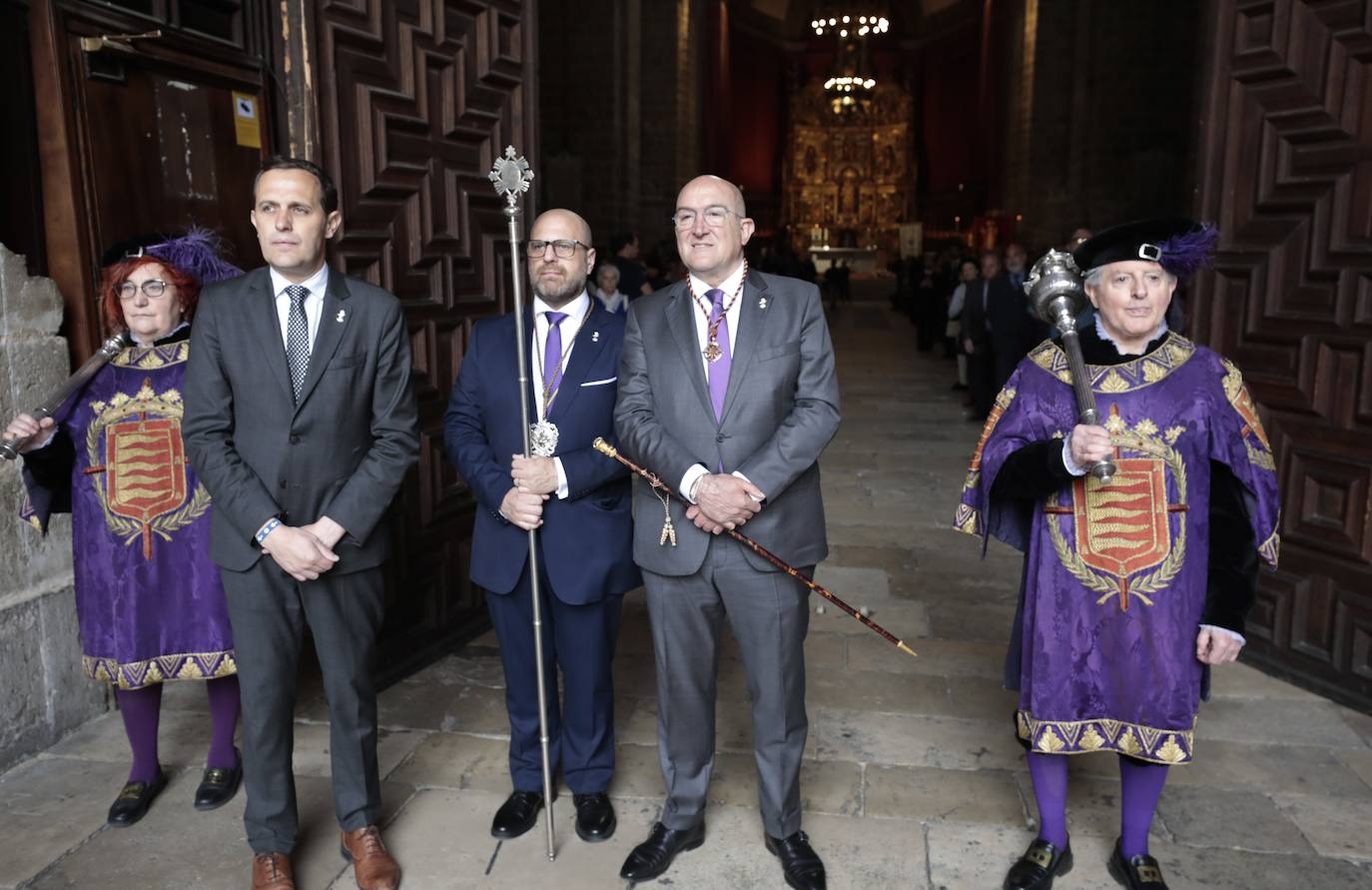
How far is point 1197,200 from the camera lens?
4398 millimetres

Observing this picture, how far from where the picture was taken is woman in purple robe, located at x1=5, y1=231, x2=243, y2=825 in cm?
296

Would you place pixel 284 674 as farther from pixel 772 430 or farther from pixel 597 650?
pixel 772 430

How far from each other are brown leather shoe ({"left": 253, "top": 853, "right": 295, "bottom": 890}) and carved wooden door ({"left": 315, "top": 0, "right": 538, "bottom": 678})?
1.39 meters

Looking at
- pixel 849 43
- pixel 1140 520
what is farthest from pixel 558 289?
pixel 849 43

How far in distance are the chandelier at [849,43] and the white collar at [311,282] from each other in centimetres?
2336

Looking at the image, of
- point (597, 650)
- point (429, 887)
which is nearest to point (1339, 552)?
point (597, 650)

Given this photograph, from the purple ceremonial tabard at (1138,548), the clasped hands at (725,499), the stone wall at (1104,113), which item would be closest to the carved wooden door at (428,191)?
the clasped hands at (725,499)

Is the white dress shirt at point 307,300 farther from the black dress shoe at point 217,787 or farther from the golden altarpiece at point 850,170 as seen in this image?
the golden altarpiece at point 850,170

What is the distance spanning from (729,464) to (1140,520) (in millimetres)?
988

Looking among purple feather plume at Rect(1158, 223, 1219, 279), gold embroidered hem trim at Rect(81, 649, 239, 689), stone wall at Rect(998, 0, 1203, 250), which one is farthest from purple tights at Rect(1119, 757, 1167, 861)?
stone wall at Rect(998, 0, 1203, 250)

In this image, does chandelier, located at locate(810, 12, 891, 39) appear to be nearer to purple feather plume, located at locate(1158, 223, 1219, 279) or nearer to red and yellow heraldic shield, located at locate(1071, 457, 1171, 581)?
purple feather plume, located at locate(1158, 223, 1219, 279)

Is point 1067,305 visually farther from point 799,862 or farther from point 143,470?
point 143,470

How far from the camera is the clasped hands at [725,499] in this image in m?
2.38

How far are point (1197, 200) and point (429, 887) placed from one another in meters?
3.95
